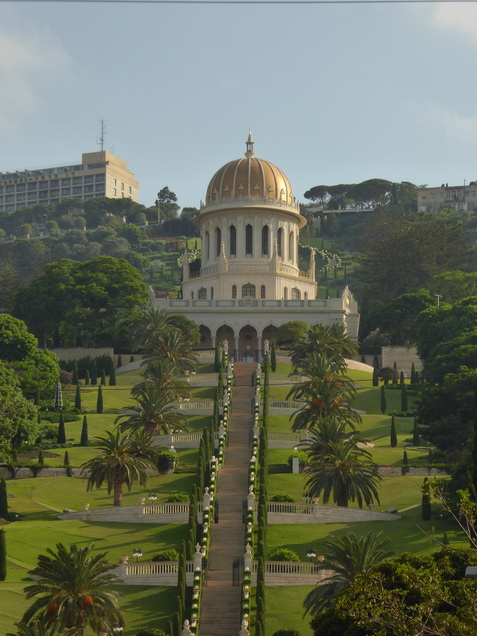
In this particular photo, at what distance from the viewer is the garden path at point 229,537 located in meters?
52.1

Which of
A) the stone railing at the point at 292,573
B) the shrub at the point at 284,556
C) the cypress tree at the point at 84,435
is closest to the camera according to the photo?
the stone railing at the point at 292,573

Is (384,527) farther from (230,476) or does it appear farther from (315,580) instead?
(230,476)

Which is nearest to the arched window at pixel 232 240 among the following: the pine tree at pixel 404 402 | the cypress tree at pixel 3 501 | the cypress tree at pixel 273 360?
the cypress tree at pixel 273 360

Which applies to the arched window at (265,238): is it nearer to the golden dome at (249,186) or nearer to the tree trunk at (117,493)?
the golden dome at (249,186)

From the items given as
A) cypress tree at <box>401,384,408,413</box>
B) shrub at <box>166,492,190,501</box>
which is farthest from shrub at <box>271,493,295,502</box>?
cypress tree at <box>401,384,408,413</box>

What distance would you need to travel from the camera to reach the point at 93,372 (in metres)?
107

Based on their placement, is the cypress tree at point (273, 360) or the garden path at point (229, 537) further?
the cypress tree at point (273, 360)

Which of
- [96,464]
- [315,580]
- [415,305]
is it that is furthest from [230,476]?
[415,305]

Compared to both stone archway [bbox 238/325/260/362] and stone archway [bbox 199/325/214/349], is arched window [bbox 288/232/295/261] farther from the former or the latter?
stone archway [bbox 199/325/214/349]

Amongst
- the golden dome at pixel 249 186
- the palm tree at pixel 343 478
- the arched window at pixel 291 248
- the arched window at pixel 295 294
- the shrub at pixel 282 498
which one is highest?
the golden dome at pixel 249 186

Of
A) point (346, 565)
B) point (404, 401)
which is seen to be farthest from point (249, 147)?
point (346, 565)

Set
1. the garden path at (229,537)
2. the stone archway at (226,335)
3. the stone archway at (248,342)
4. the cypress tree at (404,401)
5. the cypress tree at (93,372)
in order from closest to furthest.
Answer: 1. the garden path at (229,537)
2. the cypress tree at (404,401)
3. the cypress tree at (93,372)
4. the stone archway at (248,342)
5. the stone archway at (226,335)

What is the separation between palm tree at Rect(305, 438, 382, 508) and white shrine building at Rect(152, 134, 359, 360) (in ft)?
192

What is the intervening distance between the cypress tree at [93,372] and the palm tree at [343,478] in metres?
43.0
